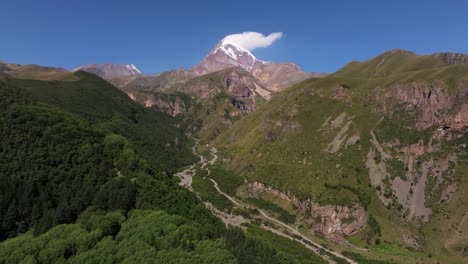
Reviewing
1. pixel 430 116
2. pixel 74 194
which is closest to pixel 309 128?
pixel 430 116

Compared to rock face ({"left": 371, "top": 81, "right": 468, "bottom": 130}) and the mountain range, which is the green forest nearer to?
the mountain range

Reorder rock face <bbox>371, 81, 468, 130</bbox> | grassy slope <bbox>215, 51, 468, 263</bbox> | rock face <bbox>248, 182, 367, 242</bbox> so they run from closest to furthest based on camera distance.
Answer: rock face <bbox>248, 182, 367, 242</bbox>
grassy slope <bbox>215, 51, 468, 263</bbox>
rock face <bbox>371, 81, 468, 130</bbox>

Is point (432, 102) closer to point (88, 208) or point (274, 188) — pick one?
point (274, 188)

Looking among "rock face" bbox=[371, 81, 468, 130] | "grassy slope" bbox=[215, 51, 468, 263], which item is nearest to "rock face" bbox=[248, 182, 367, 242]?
"grassy slope" bbox=[215, 51, 468, 263]

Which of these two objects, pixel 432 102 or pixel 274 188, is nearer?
pixel 274 188

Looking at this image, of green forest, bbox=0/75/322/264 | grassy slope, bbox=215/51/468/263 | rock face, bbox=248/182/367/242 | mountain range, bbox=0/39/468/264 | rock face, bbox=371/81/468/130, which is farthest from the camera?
rock face, bbox=371/81/468/130

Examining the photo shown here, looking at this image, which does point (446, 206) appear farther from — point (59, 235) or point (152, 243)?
point (59, 235)

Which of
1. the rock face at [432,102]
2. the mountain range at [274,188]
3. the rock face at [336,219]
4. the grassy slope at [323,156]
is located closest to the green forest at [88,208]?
the mountain range at [274,188]

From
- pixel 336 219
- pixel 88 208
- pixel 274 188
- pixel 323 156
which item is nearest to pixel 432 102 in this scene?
pixel 323 156
